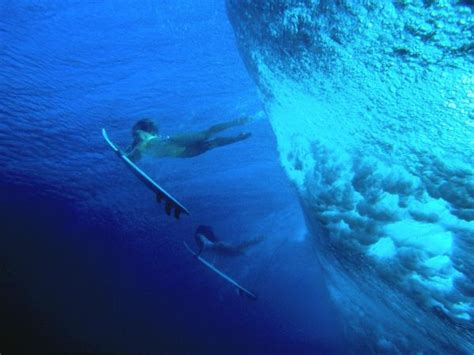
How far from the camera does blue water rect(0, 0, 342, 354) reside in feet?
29.3

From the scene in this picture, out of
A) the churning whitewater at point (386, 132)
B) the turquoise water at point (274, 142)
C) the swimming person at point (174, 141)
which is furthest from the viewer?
the swimming person at point (174, 141)

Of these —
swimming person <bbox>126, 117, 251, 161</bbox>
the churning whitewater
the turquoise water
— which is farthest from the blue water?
the churning whitewater

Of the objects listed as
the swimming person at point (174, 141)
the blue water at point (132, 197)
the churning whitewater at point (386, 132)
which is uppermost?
the blue water at point (132, 197)

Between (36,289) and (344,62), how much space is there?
35155 millimetres

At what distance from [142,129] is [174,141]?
704mm

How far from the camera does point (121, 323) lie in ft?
111

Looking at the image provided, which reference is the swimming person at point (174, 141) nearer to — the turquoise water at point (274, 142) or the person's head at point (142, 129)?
the person's head at point (142, 129)

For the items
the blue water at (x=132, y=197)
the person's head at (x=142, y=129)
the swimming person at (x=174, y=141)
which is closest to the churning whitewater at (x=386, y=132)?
the swimming person at (x=174, y=141)

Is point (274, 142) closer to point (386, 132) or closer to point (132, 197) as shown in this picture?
point (386, 132)

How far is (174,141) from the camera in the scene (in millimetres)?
6473

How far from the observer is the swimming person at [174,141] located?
5.91 meters

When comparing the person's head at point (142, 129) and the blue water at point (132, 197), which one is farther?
the blue water at point (132, 197)

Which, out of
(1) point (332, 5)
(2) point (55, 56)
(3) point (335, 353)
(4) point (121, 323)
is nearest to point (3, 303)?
(4) point (121, 323)

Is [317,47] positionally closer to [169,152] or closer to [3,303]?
[169,152]
